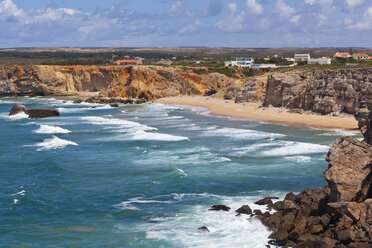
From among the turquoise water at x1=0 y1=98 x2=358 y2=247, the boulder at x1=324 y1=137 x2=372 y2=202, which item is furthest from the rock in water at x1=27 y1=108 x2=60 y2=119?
the boulder at x1=324 y1=137 x2=372 y2=202

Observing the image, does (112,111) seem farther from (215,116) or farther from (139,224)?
(139,224)

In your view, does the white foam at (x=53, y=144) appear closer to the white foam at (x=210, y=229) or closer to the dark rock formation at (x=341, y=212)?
the white foam at (x=210, y=229)

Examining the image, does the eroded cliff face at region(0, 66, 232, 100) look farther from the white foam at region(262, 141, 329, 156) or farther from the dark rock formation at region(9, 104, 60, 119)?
the white foam at region(262, 141, 329, 156)

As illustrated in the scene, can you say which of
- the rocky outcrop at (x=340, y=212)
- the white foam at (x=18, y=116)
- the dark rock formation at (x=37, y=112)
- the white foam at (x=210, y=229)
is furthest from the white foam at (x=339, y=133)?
the white foam at (x=18, y=116)

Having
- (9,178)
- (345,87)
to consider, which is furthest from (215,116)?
(9,178)

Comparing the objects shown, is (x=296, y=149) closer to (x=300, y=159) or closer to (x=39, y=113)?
(x=300, y=159)

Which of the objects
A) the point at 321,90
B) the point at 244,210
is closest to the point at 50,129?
the point at 321,90
